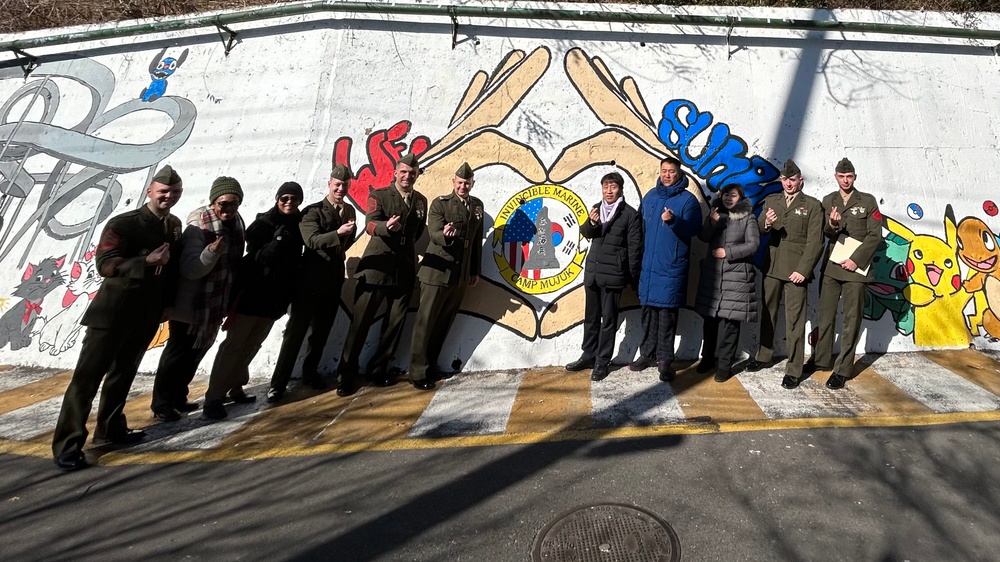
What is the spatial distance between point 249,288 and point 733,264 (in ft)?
13.9

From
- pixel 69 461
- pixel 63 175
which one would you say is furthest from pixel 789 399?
pixel 63 175

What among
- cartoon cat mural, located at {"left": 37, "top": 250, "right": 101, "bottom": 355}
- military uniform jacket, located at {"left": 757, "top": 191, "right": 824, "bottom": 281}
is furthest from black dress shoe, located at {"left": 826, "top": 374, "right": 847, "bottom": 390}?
cartoon cat mural, located at {"left": 37, "top": 250, "right": 101, "bottom": 355}

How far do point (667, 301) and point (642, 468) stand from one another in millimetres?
1858

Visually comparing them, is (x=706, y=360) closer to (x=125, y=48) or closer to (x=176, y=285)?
(x=176, y=285)

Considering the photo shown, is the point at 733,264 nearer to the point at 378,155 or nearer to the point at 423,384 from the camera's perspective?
the point at 423,384

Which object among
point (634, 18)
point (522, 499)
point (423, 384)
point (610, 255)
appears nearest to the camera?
point (522, 499)

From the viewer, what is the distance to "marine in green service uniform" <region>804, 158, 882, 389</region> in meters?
4.70

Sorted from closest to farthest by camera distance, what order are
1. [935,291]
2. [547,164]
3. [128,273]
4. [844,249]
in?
1. [128,273]
2. [844,249]
3. [935,291]
4. [547,164]

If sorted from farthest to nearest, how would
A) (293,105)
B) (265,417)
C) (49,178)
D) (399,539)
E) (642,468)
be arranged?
(49,178) → (293,105) → (265,417) → (642,468) → (399,539)

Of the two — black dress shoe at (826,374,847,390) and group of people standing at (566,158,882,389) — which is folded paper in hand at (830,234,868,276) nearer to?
group of people standing at (566,158,882,389)

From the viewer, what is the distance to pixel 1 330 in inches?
250

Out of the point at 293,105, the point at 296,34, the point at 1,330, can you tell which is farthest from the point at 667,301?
the point at 1,330

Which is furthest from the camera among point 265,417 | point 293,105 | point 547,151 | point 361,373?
point 293,105

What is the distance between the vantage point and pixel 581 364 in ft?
17.7
